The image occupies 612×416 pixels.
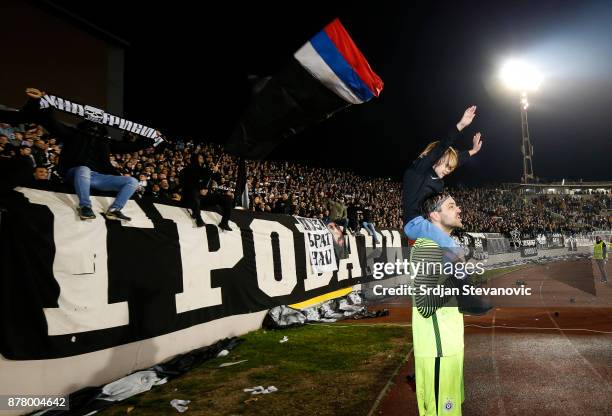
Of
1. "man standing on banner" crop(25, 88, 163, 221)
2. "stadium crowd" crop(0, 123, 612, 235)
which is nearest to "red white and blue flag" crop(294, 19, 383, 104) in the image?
"man standing on banner" crop(25, 88, 163, 221)

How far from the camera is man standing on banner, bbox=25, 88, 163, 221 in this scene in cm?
535

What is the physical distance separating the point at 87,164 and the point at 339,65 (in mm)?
3694

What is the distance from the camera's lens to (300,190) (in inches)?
805

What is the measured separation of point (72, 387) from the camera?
195 inches

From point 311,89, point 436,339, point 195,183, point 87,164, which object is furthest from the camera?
point 195,183

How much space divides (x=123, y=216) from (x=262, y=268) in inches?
170

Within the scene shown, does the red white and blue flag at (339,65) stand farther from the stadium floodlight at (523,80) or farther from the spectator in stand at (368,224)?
the stadium floodlight at (523,80)

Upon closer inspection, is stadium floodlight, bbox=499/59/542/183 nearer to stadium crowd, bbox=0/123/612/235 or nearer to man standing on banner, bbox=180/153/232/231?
stadium crowd, bbox=0/123/612/235

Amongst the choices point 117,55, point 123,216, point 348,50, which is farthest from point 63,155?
point 117,55

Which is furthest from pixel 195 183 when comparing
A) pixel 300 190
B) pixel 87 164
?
pixel 300 190

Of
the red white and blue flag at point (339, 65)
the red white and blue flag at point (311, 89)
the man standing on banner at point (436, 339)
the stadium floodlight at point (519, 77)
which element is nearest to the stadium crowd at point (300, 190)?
the red white and blue flag at point (311, 89)

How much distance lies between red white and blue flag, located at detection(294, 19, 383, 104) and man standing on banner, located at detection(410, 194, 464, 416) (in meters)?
3.35

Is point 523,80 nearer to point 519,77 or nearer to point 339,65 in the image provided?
point 519,77

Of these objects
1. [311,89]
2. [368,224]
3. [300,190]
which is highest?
[300,190]
